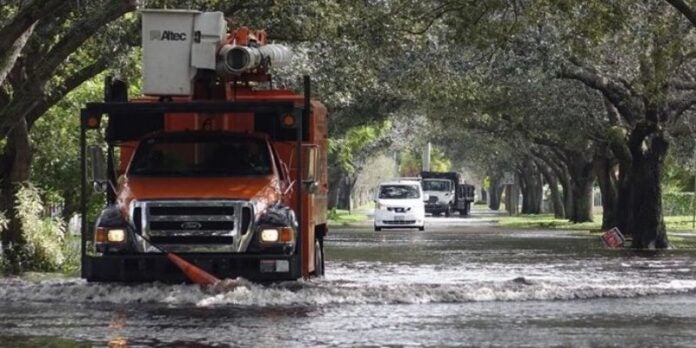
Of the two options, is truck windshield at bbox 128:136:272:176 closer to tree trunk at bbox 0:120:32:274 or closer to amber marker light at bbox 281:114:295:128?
amber marker light at bbox 281:114:295:128

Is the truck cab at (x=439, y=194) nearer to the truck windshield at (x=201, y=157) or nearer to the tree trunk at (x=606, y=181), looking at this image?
the tree trunk at (x=606, y=181)

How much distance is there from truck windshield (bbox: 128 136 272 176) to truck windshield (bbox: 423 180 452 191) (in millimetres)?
61465

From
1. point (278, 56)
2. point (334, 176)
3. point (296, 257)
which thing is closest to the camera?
point (296, 257)

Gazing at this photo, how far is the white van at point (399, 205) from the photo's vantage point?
51.9m

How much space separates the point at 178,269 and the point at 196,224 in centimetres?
59

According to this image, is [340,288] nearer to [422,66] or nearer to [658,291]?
[658,291]

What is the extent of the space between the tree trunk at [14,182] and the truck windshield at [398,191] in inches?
1113

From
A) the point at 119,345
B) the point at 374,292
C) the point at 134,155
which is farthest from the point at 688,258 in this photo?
the point at 119,345

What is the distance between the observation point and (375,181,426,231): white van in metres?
51.9

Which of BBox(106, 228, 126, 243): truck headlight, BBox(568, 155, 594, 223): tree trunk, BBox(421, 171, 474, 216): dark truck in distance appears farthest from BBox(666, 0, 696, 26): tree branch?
BBox(421, 171, 474, 216): dark truck in distance

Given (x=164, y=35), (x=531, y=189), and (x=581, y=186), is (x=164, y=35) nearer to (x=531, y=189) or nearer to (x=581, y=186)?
(x=581, y=186)

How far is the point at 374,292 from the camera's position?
1805cm

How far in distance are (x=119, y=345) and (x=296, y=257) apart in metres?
4.63

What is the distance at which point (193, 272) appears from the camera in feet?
55.0
